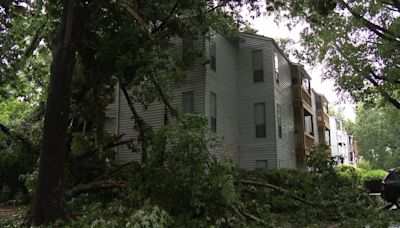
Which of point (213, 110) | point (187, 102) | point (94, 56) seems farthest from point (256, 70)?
point (94, 56)

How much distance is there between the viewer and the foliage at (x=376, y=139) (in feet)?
210

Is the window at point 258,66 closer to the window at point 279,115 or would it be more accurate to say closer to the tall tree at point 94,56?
the window at point 279,115

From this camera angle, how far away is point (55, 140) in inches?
381

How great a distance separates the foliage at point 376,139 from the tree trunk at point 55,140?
197 ft

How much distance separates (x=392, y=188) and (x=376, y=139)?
2084 inches

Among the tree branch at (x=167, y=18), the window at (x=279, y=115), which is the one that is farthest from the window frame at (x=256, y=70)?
the tree branch at (x=167, y=18)

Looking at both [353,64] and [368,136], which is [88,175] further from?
[368,136]

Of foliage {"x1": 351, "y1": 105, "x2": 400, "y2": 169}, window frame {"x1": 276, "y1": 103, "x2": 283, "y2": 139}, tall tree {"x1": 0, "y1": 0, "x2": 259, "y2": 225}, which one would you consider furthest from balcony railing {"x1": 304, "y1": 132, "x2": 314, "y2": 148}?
foliage {"x1": 351, "y1": 105, "x2": 400, "y2": 169}

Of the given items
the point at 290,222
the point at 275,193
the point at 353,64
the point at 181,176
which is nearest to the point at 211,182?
the point at 181,176

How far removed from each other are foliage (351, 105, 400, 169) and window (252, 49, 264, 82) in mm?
45512

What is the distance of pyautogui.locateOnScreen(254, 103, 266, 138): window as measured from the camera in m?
22.4

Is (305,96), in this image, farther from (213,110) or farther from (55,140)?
(55,140)

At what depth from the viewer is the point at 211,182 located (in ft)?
32.5

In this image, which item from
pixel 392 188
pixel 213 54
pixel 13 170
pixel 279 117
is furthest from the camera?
pixel 279 117
